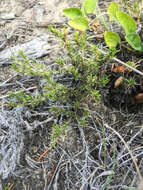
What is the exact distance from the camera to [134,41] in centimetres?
149

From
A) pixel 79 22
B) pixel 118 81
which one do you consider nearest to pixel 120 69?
pixel 118 81

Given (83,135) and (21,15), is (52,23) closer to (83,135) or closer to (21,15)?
(21,15)

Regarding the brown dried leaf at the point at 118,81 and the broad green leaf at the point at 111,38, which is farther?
the brown dried leaf at the point at 118,81

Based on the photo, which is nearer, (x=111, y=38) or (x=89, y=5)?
(x=111, y=38)

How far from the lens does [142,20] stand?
1.73 m

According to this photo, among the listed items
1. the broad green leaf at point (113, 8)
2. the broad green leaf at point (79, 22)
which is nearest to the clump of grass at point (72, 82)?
the broad green leaf at point (79, 22)

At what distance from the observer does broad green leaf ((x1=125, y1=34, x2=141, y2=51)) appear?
1472mm

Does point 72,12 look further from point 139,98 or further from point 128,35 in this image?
point 139,98

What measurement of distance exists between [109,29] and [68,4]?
1.77 ft

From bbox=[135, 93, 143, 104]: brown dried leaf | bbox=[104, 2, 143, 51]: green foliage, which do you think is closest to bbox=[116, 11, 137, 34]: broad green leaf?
bbox=[104, 2, 143, 51]: green foliage

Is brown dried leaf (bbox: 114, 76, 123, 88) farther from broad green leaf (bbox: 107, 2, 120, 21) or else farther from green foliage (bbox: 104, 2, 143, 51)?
broad green leaf (bbox: 107, 2, 120, 21)

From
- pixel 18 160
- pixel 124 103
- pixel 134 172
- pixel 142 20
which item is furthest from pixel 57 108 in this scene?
pixel 142 20

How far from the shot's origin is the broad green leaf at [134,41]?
1.47 m

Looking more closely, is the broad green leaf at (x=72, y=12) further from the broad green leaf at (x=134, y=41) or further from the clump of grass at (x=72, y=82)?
the broad green leaf at (x=134, y=41)
